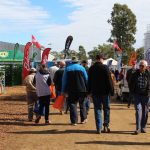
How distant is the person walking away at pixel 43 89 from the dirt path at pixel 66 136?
0.42m

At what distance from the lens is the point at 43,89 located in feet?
45.4

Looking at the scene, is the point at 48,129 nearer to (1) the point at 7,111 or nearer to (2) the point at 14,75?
(1) the point at 7,111

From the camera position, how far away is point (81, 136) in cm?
1142

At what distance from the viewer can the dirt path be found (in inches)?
401

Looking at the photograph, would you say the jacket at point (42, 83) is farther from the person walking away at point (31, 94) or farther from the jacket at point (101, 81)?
the jacket at point (101, 81)

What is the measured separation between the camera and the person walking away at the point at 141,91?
1172 centimetres

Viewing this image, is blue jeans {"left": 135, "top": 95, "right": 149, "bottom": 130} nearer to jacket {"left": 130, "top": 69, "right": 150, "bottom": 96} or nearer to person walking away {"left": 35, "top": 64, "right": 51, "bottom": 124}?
jacket {"left": 130, "top": 69, "right": 150, "bottom": 96}

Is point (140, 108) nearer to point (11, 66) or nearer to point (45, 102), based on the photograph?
point (45, 102)

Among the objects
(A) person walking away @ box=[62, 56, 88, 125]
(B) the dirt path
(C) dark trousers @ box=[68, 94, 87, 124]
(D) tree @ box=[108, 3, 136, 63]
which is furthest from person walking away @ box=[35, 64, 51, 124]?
(D) tree @ box=[108, 3, 136, 63]

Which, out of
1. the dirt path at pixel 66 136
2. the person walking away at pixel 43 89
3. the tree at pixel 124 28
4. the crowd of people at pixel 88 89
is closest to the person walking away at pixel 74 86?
the crowd of people at pixel 88 89

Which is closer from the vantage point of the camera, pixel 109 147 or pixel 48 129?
pixel 109 147

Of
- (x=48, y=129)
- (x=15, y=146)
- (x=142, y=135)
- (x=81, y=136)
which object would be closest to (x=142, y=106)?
(x=142, y=135)

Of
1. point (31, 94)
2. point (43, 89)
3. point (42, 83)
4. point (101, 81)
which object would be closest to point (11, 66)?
point (31, 94)

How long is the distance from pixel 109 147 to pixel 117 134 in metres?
1.75
